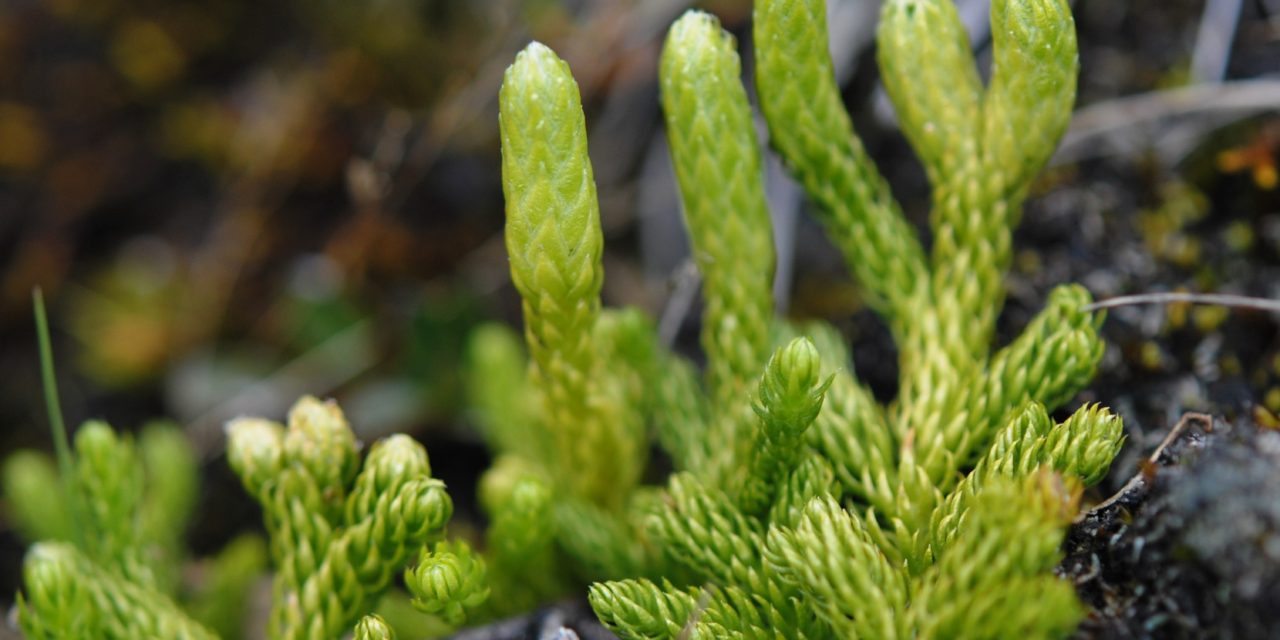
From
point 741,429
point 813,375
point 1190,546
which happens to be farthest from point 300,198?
point 1190,546

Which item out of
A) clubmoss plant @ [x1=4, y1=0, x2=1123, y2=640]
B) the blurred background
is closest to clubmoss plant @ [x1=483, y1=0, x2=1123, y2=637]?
clubmoss plant @ [x1=4, y1=0, x2=1123, y2=640]

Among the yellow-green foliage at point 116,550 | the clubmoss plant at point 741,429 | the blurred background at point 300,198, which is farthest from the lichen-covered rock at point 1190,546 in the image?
the yellow-green foliage at point 116,550

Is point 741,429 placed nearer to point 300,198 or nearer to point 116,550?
point 116,550

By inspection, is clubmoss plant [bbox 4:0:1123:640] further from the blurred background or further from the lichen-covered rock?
the blurred background

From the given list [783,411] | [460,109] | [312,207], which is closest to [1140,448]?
[783,411]

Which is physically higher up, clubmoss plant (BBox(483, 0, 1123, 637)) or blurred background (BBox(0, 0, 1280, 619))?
blurred background (BBox(0, 0, 1280, 619))
